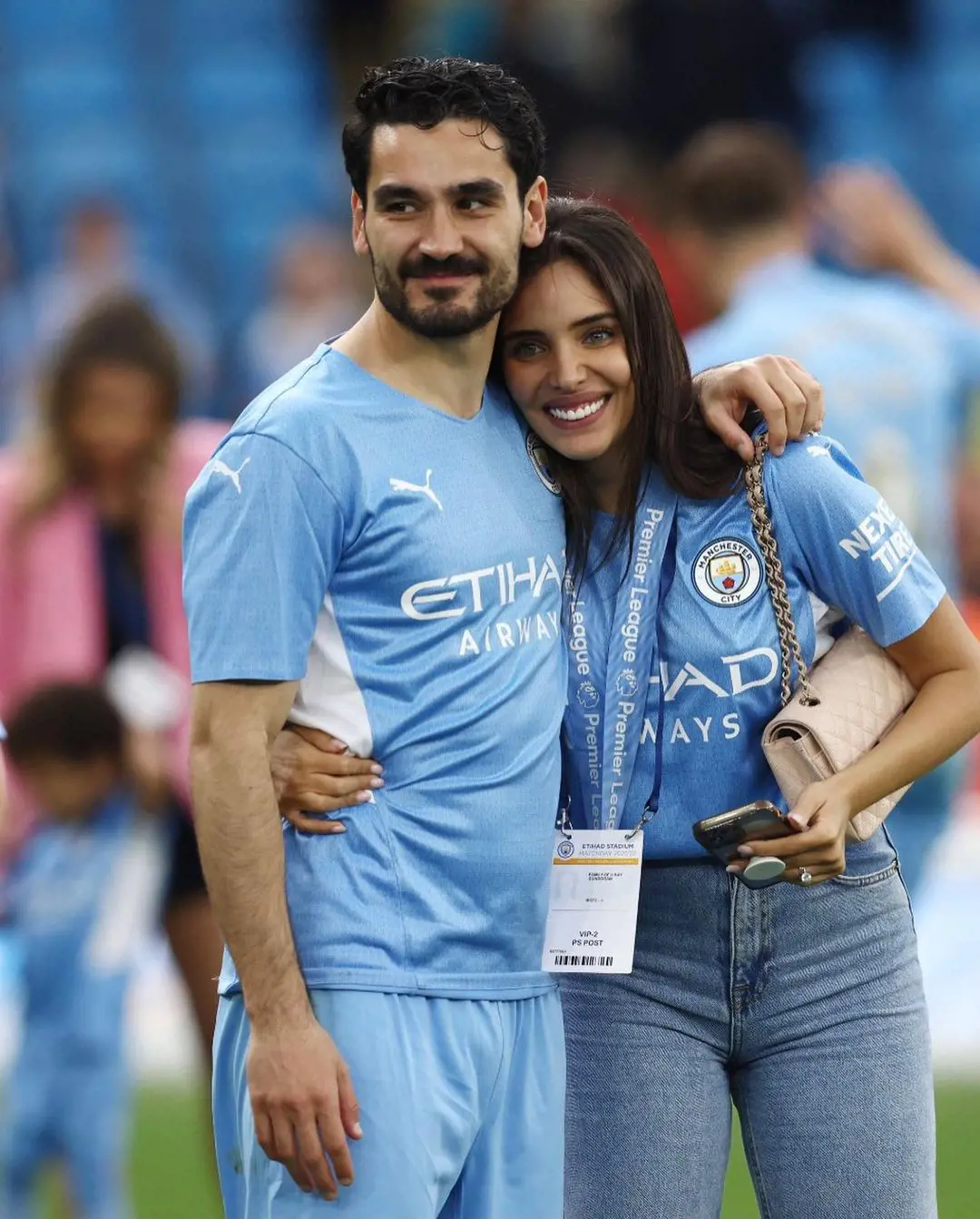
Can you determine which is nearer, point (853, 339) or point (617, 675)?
point (617, 675)

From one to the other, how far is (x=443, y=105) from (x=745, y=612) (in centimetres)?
80

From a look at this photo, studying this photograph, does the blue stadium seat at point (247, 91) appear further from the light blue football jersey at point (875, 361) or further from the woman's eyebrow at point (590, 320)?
the woman's eyebrow at point (590, 320)

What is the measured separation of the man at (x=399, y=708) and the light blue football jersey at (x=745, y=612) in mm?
127

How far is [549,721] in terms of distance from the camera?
275 centimetres

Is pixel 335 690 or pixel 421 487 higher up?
pixel 421 487

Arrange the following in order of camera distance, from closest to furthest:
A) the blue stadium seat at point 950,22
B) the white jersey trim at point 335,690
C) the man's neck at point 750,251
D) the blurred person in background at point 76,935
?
the white jersey trim at point 335,690, the blurred person in background at point 76,935, the man's neck at point 750,251, the blue stadium seat at point 950,22

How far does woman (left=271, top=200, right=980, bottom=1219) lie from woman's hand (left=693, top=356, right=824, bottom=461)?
4 cm

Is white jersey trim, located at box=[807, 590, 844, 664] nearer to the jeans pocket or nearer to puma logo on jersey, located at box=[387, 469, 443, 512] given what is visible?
the jeans pocket

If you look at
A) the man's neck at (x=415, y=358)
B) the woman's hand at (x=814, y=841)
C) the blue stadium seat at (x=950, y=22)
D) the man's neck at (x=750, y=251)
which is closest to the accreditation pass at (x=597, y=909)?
the woman's hand at (x=814, y=841)

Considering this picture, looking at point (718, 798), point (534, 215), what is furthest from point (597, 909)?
point (534, 215)

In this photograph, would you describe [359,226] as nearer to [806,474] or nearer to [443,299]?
[443,299]

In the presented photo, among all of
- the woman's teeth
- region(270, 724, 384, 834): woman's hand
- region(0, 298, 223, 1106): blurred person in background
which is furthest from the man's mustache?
region(0, 298, 223, 1106): blurred person in background

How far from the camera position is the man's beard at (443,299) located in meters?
2.70

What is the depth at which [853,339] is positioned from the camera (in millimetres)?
5258
